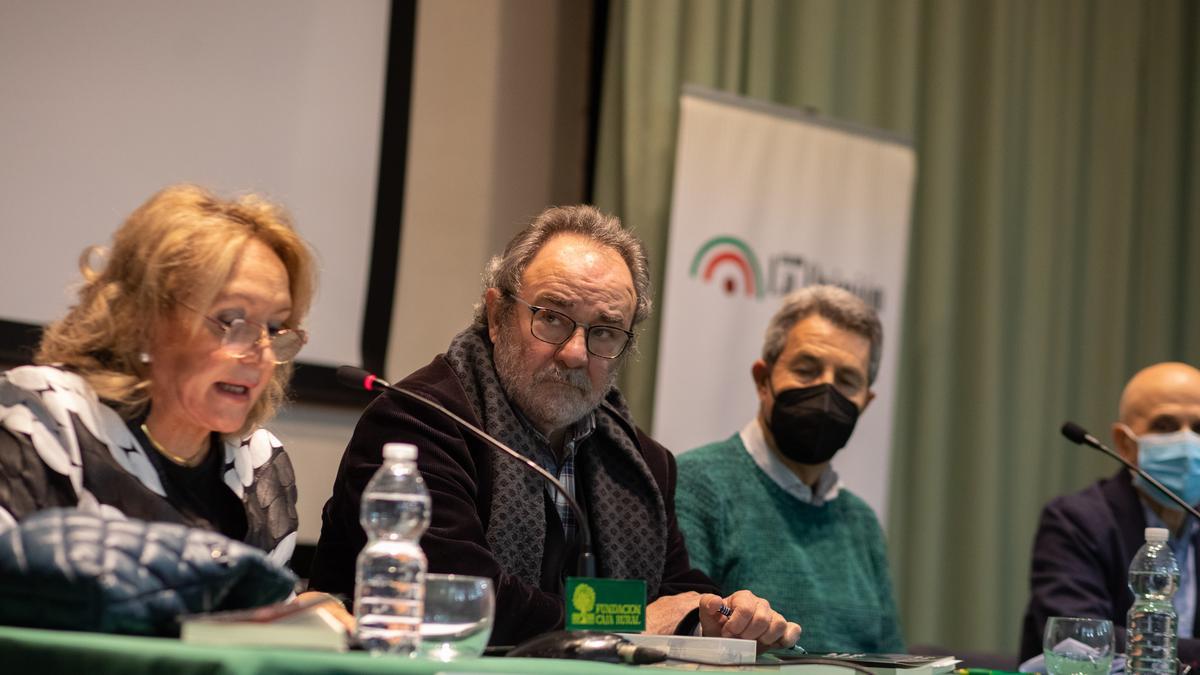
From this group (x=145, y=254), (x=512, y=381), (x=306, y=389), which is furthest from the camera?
(x=306, y=389)

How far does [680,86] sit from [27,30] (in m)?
2.05

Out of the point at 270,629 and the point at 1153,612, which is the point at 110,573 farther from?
the point at 1153,612

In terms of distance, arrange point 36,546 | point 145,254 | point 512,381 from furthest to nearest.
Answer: point 512,381
point 145,254
point 36,546

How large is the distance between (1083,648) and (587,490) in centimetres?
98

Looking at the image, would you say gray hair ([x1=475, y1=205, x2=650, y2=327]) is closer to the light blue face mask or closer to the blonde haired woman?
the blonde haired woman

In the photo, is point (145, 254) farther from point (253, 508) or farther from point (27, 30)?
point (27, 30)

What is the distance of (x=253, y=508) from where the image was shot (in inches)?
89.4

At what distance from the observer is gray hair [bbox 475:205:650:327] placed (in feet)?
9.27

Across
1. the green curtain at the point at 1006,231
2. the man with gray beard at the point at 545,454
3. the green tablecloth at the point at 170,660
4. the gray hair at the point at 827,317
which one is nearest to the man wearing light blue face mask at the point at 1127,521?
the gray hair at the point at 827,317

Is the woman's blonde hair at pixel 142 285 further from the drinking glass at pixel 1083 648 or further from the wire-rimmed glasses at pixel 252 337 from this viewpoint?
the drinking glass at pixel 1083 648

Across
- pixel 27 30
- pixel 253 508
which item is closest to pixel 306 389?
pixel 27 30

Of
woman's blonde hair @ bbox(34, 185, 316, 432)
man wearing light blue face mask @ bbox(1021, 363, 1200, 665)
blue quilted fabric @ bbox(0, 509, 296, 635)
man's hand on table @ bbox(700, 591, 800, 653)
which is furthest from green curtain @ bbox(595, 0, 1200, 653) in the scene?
blue quilted fabric @ bbox(0, 509, 296, 635)

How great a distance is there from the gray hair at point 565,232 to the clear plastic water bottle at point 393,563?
1.16 m

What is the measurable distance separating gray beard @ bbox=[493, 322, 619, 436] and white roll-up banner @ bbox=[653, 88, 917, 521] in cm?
167
